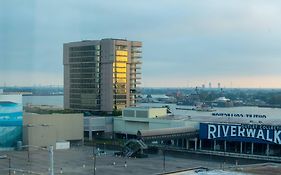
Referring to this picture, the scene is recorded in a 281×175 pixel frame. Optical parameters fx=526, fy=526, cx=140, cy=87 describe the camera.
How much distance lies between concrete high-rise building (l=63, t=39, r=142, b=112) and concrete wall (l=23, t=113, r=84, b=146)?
895 cm

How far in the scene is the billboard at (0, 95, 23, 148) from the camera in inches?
969

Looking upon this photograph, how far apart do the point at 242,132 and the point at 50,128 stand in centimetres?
955

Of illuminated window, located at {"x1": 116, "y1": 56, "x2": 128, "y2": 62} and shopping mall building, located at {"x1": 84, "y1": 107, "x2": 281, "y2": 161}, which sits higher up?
illuminated window, located at {"x1": 116, "y1": 56, "x2": 128, "y2": 62}

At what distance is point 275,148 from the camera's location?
78.4 feet

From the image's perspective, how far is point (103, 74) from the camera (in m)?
38.0

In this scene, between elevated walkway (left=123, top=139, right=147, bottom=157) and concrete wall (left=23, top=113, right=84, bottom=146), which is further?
concrete wall (left=23, top=113, right=84, bottom=146)

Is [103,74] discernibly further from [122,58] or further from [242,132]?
[242,132]

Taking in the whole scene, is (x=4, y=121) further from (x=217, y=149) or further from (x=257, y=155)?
(x=257, y=155)

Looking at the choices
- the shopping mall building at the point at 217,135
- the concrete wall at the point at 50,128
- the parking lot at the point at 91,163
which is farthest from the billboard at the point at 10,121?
the shopping mall building at the point at 217,135

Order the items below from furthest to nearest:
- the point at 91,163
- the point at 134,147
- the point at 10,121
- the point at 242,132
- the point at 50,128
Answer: the point at 50,128 → the point at 10,121 → the point at 242,132 → the point at 134,147 → the point at 91,163

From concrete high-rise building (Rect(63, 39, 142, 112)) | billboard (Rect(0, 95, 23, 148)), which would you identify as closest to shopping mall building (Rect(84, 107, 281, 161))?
billboard (Rect(0, 95, 23, 148))

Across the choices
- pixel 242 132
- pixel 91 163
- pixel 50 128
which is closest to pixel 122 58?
pixel 50 128

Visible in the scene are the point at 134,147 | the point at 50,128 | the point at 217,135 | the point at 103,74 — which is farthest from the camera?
the point at 103,74

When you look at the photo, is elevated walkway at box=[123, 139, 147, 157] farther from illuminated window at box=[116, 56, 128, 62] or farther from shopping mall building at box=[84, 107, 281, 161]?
illuminated window at box=[116, 56, 128, 62]
